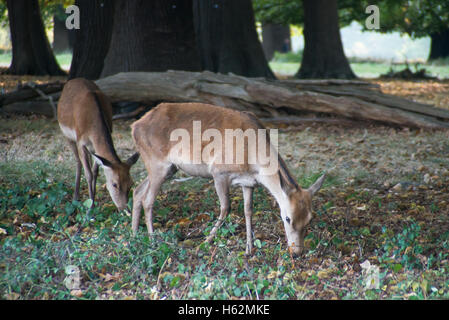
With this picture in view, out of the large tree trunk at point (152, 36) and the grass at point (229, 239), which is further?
the large tree trunk at point (152, 36)

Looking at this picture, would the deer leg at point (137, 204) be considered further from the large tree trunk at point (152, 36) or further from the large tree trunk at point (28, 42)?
the large tree trunk at point (28, 42)

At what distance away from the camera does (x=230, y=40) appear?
608 inches

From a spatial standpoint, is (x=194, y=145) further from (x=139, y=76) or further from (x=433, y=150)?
(x=139, y=76)

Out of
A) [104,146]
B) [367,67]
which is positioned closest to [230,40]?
[104,146]

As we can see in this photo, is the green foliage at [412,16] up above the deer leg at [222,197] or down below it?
above

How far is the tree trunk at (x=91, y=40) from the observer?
1294 cm

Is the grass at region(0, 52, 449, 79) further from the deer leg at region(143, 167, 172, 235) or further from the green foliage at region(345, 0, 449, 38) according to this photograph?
the deer leg at region(143, 167, 172, 235)

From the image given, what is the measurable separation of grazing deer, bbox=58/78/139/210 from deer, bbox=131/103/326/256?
0.87ft

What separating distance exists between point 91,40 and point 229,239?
8620 mm

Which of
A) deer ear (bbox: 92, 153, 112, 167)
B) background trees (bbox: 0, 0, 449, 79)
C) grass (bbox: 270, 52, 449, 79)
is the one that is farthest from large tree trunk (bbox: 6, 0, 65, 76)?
deer ear (bbox: 92, 153, 112, 167)

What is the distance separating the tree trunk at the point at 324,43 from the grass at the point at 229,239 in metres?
10.7

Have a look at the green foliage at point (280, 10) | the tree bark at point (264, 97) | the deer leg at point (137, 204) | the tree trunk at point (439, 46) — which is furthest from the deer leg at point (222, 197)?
the tree trunk at point (439, 46)

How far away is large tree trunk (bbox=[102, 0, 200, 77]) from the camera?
11188 millimetres
